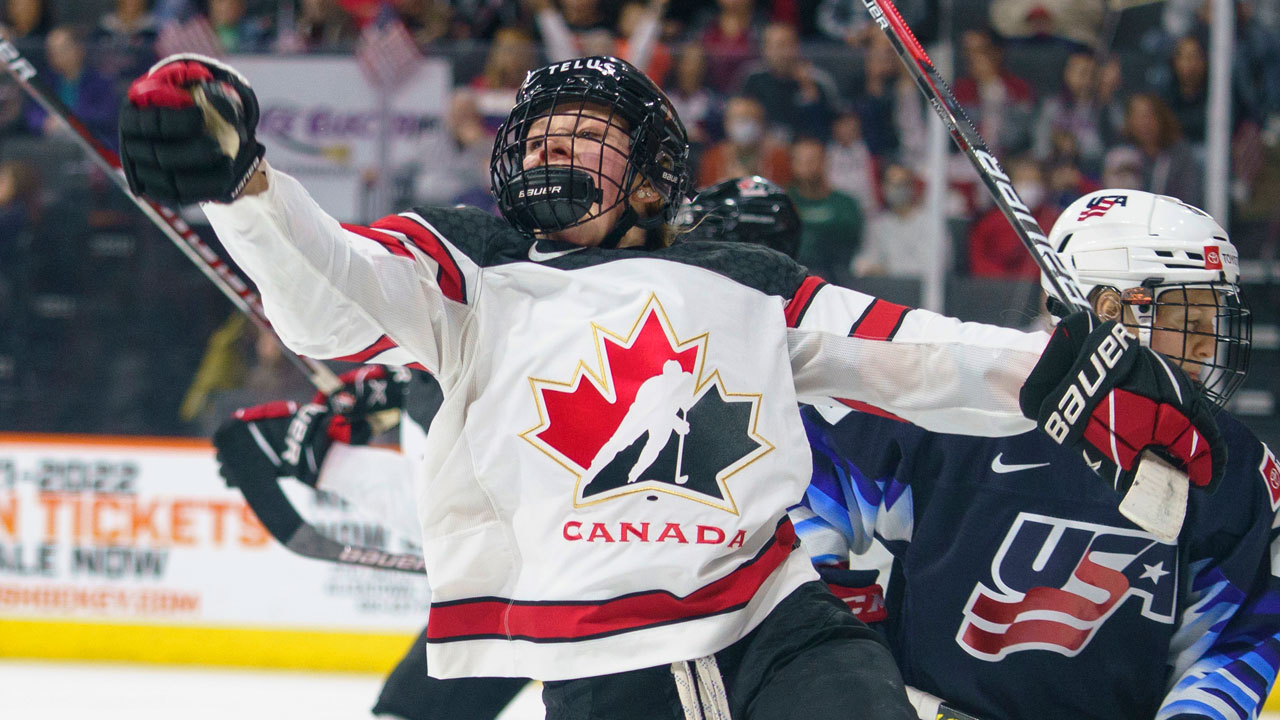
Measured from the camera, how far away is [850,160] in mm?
4668

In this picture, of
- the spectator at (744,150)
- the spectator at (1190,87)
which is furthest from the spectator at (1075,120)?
the spectator at (744,150)

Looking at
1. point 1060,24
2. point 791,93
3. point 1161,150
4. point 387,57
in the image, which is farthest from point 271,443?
point 1060,24

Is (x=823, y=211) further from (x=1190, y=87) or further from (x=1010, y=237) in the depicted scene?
(x=1190, y=87)

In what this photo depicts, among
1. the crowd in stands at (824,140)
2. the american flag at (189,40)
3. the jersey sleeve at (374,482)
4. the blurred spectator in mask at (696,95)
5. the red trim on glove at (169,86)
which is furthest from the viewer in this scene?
the american flag at (189,40)

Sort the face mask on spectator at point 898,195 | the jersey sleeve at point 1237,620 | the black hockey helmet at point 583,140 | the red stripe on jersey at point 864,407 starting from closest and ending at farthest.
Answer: the black hockey helmet at point 583,140
the red stripe on jersey at point 864,407
the jersey sleeve at point 1237,620
the face mask on spectator at point 898,195

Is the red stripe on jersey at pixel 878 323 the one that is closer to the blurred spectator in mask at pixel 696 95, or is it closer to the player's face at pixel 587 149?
the player's face at pixel 587 149

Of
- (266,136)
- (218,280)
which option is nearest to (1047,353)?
(218,280)

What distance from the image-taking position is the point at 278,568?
427 cm

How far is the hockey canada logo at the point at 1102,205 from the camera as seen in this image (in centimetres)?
202

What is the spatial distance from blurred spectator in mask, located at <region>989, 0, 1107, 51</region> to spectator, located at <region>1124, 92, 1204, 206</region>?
0.29 metres

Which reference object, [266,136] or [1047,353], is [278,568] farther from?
[1047,353]

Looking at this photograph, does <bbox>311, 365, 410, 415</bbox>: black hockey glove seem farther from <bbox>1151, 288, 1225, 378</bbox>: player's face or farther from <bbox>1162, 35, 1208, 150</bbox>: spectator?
<bbox>1162, 35, 1208, 150</bbox>: spectator

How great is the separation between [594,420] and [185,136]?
1.69 ft

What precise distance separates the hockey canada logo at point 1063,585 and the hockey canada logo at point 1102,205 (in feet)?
1.57
